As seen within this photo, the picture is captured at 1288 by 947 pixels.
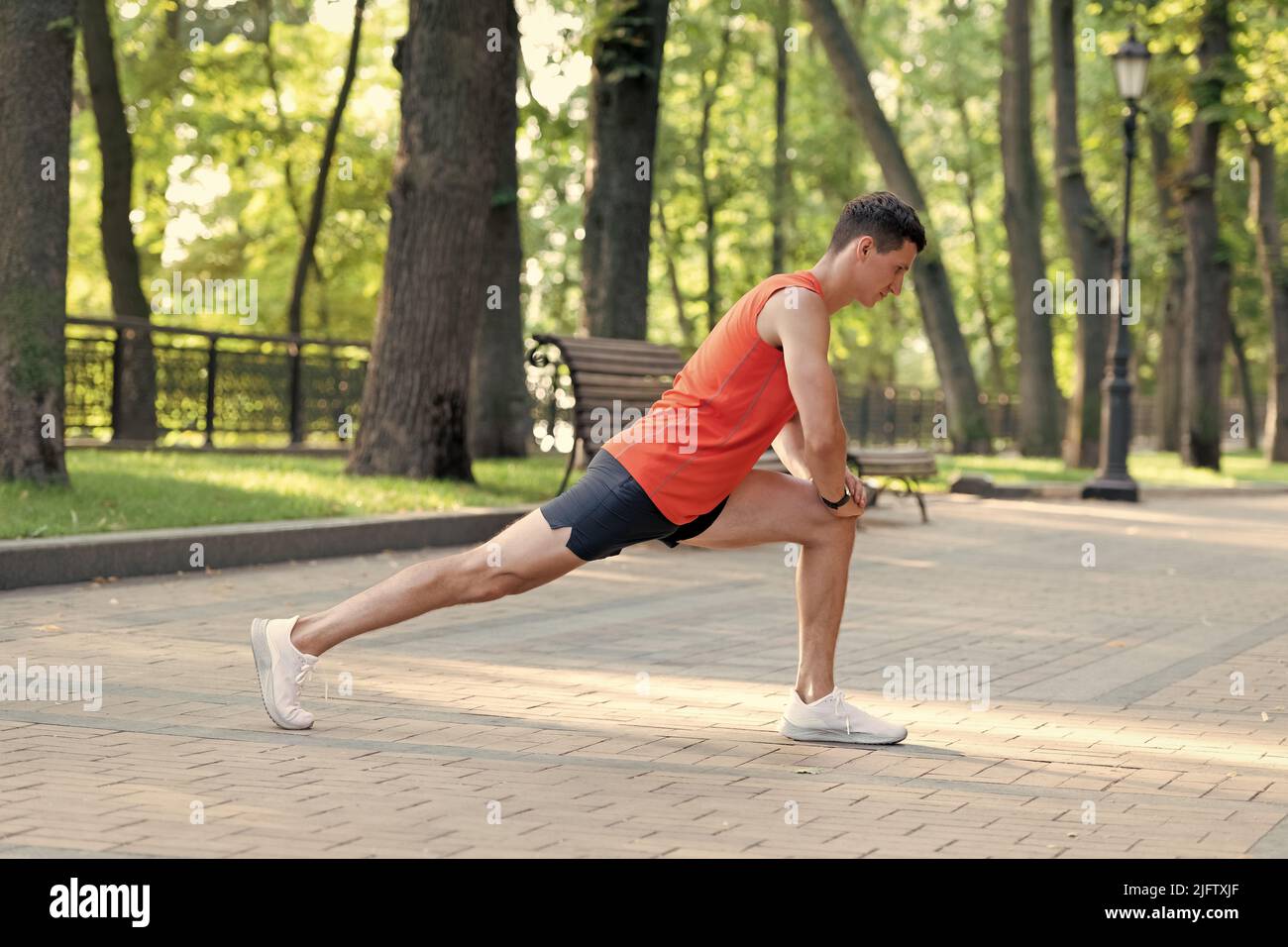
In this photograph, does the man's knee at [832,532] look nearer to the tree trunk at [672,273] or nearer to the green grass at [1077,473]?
the green grass at [1077,473]

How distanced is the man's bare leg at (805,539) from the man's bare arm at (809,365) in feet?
0.83

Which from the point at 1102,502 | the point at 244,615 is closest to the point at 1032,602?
the point at 244,615

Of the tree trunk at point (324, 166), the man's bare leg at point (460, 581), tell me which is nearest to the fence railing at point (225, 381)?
the tree trunk at point (324, 166)

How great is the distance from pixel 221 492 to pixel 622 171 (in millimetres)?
6496

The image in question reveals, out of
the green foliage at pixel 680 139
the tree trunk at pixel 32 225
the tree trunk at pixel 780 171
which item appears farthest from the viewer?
the tree trunk at pixel 780 171

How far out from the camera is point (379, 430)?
46.8 ft

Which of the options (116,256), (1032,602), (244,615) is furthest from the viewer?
(116,256)

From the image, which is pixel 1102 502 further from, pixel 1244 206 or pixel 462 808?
pixel 1244 206

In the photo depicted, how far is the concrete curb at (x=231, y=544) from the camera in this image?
9.42 m

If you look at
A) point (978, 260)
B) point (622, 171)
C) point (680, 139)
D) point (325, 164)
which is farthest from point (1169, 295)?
point (622, 171)

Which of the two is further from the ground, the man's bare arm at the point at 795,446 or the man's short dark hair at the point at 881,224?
the man's short dark hair at the point at 881,224

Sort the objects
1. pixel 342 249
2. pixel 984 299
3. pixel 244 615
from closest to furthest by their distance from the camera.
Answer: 1. pixel 244 615
2. pixel 342 249
3. pixel 984 299

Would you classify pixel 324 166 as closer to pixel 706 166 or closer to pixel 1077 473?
pixel 706 166
